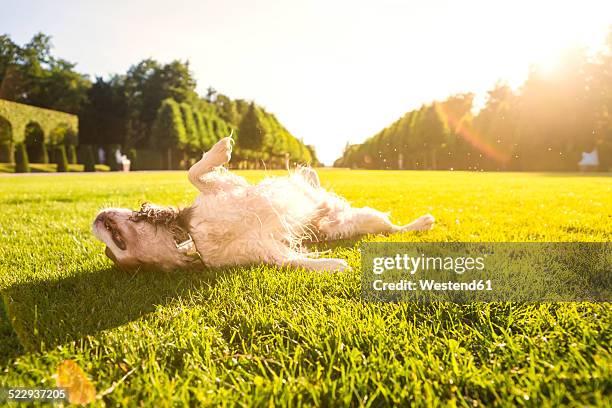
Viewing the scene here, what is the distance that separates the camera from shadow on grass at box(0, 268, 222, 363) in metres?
2.04

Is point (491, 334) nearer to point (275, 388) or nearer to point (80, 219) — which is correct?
point (275, 388)

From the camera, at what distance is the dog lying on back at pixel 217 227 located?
2.82 m

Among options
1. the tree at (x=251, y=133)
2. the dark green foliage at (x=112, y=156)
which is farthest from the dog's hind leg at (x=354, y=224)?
the dark green foliage at (x=112, y=156)

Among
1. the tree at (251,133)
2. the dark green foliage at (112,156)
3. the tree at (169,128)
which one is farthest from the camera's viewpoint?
the dark green foliage at (112,156)

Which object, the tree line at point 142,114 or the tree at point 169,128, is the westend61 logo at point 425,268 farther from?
the tree at point 169,128

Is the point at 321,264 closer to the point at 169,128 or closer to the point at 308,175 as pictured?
the point at 308,175

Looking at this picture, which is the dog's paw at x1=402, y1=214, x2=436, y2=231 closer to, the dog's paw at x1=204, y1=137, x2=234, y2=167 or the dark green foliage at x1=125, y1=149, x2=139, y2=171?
the dog's paw at x1=204, y1=137, x2=234, y2=167

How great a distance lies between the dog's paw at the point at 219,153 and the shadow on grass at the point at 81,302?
874 mm

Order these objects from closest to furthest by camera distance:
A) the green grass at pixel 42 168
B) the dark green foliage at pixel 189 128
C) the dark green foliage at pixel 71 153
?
the green grass at pixel 42 168
the dark green foliage at pixel 71 153
the dark green foliage at pixel 189 128

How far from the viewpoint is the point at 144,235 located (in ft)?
9.30

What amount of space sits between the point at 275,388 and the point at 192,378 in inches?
15.1

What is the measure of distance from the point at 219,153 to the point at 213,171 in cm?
23

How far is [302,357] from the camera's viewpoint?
1.81m

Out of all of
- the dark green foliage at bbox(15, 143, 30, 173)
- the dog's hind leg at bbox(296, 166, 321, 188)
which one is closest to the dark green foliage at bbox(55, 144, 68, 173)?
the dark green foliage at bbox(15, 143, 30, 173)
